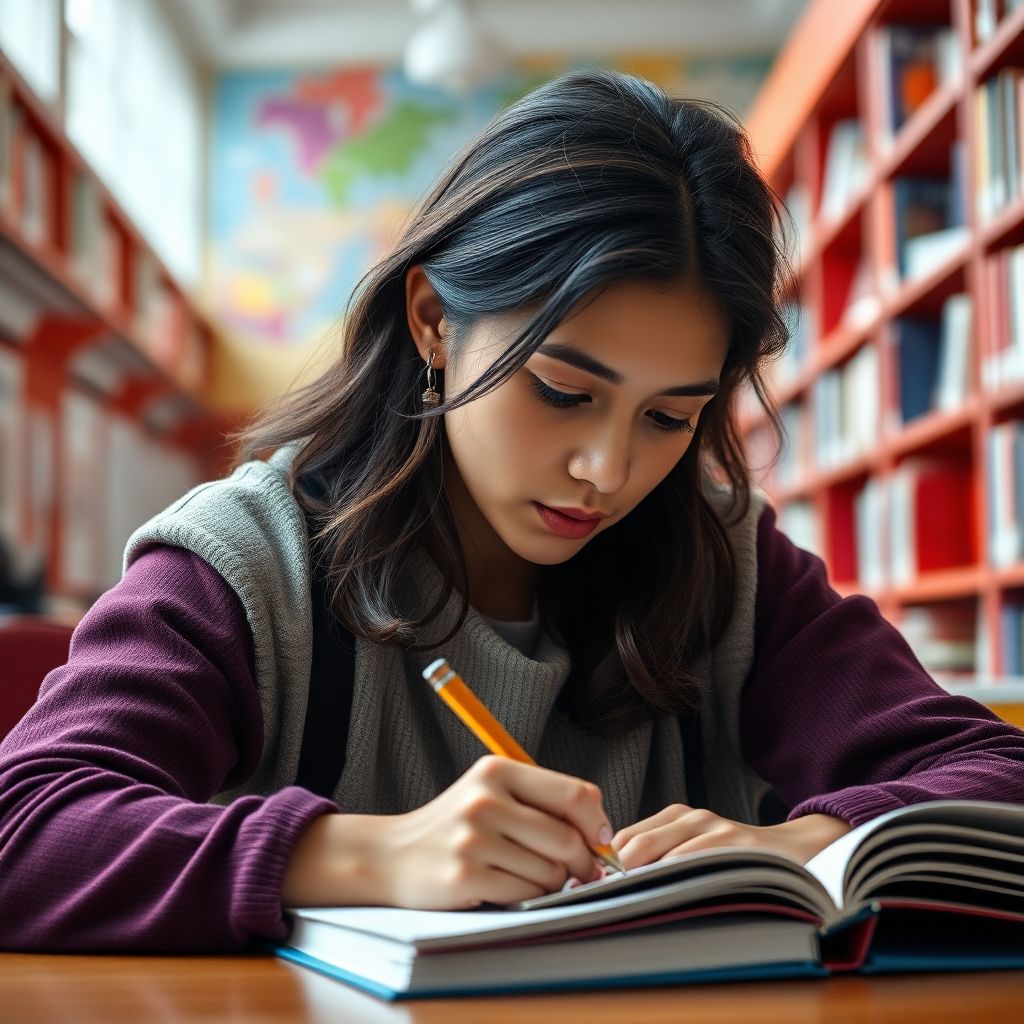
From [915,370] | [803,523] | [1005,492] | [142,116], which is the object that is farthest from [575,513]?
[142,116]

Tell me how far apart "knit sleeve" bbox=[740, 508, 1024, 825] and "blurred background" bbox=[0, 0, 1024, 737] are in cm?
19

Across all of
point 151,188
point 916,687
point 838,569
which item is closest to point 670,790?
point 916,687

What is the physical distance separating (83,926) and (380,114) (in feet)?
→ 22.7

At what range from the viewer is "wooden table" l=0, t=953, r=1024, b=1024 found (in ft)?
1.98

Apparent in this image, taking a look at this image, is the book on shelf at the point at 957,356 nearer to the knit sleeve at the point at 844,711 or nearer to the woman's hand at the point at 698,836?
the knit sleeve at the point at 844,711

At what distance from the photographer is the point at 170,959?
2.47 feet

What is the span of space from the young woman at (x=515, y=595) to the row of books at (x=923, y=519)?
2349mm

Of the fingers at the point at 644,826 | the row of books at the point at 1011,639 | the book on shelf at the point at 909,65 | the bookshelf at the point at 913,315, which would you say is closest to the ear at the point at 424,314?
the fingers at the point at 644,826

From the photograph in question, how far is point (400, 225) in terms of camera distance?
1.32m

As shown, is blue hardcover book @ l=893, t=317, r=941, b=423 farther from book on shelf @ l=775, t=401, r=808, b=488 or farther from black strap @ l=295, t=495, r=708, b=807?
black strap @ l=295, t=495, r=708, b=807

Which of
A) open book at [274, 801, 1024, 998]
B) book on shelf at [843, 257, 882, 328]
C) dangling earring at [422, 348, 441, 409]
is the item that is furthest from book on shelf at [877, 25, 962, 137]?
open book at [274, 801, 1024, 998]

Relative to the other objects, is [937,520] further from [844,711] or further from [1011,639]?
[844,711]

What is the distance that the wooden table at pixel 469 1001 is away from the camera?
1.98 feet

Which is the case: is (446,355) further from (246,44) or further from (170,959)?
(246,44)
